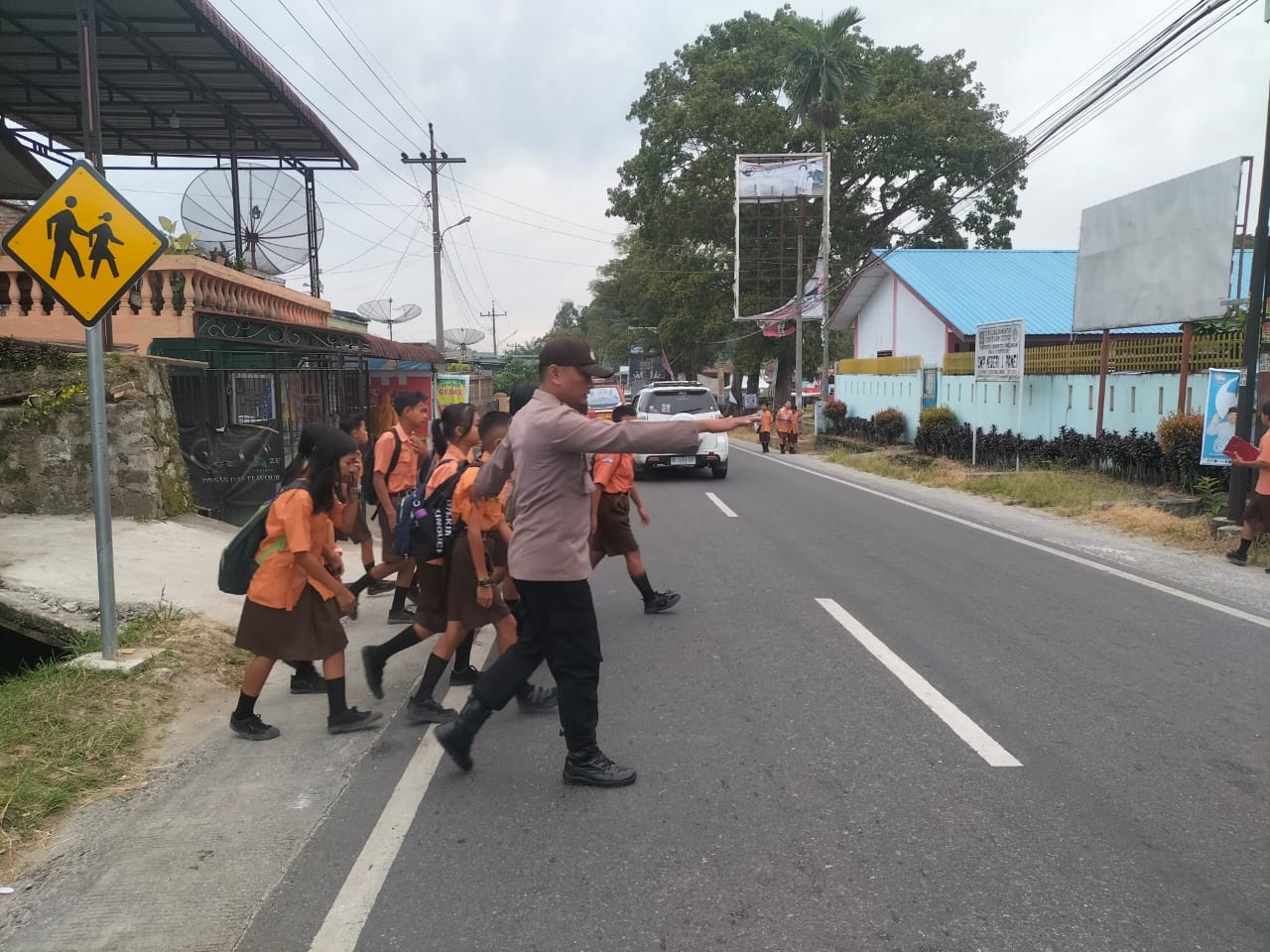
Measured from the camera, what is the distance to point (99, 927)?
2.98 metres

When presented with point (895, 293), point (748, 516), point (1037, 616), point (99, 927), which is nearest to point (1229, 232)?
point (748, 516)

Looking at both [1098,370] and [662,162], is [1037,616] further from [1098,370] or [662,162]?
[662,162]

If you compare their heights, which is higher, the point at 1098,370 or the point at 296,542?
the point at 1098,370

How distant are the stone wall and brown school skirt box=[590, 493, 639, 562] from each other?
4.42 m

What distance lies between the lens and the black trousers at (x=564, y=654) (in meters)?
3.80

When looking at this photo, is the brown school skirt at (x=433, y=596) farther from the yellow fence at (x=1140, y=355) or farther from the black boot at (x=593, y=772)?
the yellow fence at (x=1140, y=355)

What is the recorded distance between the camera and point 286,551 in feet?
14.6

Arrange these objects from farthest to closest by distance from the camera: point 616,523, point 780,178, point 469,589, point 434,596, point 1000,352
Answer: point 780,178, point 1000,352, point 616,523, point 434,596, point 469,589

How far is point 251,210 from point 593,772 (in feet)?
47.9

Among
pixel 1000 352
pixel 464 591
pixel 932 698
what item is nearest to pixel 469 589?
pixel 464 591

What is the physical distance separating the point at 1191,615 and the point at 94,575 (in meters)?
7.78

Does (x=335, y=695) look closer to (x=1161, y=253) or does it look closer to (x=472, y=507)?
(x=472, y=507)

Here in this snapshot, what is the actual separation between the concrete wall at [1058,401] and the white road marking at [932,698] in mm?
9654

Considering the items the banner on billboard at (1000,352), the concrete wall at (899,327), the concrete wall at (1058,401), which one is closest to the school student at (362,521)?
the concrete wall at (1058,401)
